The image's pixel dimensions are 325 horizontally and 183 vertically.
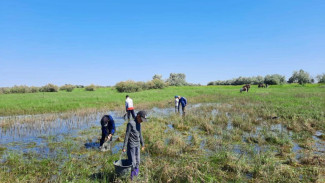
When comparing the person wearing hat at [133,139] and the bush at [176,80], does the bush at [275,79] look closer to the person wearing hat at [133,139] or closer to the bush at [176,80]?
the bush at [176,80]

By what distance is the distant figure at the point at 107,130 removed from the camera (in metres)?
7.21

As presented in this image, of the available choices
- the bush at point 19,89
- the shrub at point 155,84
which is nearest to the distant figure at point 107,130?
the shrub at point 155,84

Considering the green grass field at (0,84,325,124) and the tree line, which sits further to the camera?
the tree line

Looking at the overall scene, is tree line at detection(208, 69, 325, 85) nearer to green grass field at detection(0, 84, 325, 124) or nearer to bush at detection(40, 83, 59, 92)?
green grass field at detection(0, 84, 325, 124)

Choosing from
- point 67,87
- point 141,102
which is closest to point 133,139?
point 141,102

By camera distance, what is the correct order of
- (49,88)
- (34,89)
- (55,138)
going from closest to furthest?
(55,138) → (34,89) → (49,88)

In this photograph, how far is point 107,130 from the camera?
7.59 metres

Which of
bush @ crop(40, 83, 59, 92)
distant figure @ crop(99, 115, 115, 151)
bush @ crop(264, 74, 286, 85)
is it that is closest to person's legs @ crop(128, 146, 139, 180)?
distant figure @ crop(99, 115, 115, 151)

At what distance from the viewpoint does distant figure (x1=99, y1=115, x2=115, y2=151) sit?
7209mm

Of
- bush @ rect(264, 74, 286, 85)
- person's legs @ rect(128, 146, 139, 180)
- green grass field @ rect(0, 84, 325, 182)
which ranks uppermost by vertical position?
bush @ rect(264, 74, 286, 85)

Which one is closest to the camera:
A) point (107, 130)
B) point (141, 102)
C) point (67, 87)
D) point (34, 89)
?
point (107, 130)

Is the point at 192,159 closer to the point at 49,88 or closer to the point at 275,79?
the point at 49,88

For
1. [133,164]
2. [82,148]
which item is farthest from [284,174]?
[82,148]

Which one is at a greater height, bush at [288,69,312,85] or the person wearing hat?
bush at [288,69,312,85]
